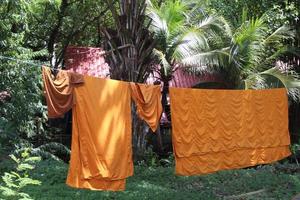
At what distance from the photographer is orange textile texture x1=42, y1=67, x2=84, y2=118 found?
5.34 meters

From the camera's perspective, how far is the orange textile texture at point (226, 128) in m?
7.00

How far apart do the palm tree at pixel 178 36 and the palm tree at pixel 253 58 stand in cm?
14

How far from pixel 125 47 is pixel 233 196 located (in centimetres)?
294

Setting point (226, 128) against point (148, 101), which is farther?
Answer: point (226, 128)

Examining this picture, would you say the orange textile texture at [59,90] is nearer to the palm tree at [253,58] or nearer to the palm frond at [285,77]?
the palm tree at [253,58]

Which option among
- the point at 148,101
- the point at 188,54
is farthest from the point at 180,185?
the point at 188,54

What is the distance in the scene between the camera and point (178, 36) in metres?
11.5

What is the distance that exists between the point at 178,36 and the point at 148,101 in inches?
218

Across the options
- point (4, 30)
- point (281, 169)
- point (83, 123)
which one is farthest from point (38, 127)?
point (83, 123)

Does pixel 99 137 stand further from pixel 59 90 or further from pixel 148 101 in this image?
pixel 148 101

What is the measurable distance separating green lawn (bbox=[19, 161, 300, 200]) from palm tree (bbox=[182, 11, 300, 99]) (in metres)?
2.45

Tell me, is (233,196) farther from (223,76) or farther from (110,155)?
(223,76)

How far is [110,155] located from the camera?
5.75m

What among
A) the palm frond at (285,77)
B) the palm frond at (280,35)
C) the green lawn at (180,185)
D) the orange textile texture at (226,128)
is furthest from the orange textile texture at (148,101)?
the palm frond at (280,35)
